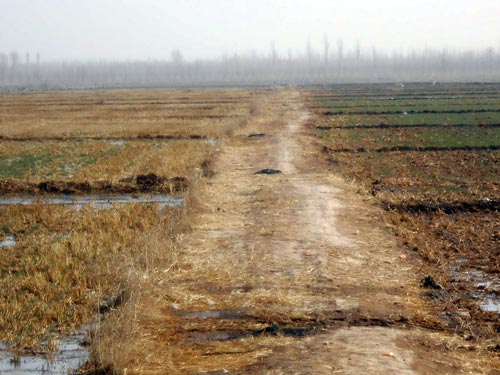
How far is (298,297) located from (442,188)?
377 inches

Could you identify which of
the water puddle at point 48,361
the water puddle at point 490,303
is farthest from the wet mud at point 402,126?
the water puddle at point 48,361

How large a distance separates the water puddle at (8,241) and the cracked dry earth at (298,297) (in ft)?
11.0

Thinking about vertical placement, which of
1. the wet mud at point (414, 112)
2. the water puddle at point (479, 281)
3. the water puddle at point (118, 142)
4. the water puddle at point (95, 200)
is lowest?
the water puddle at point (479, 281)

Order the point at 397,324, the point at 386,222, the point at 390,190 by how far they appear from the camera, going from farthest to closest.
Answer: the point at 390,190, the point at 386,222, the point at 397,324

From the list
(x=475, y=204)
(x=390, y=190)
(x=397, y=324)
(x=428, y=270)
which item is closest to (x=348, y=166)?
(x=390, y=190)

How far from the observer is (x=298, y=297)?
952cm

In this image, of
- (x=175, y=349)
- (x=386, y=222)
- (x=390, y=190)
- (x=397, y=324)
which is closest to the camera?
(x=175, y=349)

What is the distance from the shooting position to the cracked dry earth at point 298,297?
7.45 m

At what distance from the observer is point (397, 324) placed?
8.51 m

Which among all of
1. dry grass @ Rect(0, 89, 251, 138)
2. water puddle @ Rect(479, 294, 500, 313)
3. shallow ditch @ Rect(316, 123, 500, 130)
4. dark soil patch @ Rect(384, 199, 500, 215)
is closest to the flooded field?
dry grass @ Rect(0, 89, 251, 138)

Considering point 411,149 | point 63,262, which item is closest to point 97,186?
point 63,262

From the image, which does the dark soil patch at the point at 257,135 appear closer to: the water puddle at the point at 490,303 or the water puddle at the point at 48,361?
the water puddle at the point at 490,303

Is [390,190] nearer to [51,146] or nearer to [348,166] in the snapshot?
[348,166]

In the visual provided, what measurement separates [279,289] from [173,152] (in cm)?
1681
